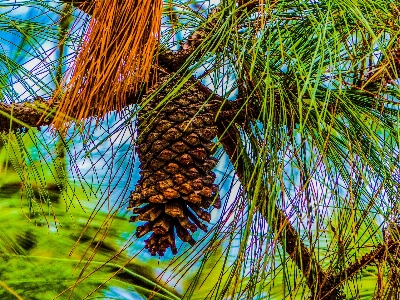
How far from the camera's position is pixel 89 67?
512mm

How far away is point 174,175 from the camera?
0.57 metres

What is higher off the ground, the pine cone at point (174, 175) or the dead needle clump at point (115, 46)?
the dead needle clump at point (115, 46)

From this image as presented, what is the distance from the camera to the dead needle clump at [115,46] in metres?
0.48

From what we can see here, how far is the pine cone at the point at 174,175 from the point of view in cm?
56

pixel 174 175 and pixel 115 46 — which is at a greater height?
pixel 115 46

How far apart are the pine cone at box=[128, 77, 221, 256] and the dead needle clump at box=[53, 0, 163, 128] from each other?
62 mm

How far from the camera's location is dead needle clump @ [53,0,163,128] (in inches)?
19.0

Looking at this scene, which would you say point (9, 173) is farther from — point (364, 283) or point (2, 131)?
point (364, 283)

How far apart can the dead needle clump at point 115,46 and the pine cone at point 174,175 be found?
0.06m

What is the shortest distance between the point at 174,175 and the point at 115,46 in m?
0.14

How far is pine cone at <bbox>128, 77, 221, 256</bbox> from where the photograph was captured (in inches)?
22.1

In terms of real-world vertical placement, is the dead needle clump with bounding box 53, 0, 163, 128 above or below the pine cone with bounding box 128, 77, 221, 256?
above

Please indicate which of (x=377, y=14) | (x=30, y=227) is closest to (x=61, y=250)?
(x=30, y=227)

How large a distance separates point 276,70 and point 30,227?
667mm
